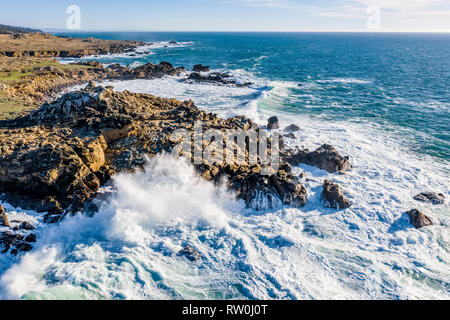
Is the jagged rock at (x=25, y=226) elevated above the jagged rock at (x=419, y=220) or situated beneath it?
elevated above

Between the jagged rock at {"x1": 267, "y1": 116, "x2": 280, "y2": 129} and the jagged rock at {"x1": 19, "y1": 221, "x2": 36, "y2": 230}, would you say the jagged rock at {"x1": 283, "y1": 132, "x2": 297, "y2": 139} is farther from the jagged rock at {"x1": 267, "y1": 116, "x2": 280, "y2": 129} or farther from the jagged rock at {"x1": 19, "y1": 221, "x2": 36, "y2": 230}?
the jagged rock at {"x1": 19, "y1": 221, "x2": 36, "y2": 230}

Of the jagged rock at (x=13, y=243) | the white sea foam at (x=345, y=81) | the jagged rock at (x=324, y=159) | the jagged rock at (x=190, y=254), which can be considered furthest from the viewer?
the white sea foam at (x=345, y=81)

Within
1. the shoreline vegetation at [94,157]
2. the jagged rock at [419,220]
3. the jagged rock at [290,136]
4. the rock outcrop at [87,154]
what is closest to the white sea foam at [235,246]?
the jagged rock at [419,220]

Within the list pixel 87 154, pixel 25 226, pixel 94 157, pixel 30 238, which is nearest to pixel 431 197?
pixel 94 157

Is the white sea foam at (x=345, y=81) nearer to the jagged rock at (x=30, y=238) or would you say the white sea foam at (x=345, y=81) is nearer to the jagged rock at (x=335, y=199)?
the jagged rock at (x=335, y=199)

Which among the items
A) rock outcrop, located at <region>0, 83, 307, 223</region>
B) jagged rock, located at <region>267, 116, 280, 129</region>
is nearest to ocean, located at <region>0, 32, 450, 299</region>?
rock outcrop, located at <region>0, 83, 307, 223</region>
